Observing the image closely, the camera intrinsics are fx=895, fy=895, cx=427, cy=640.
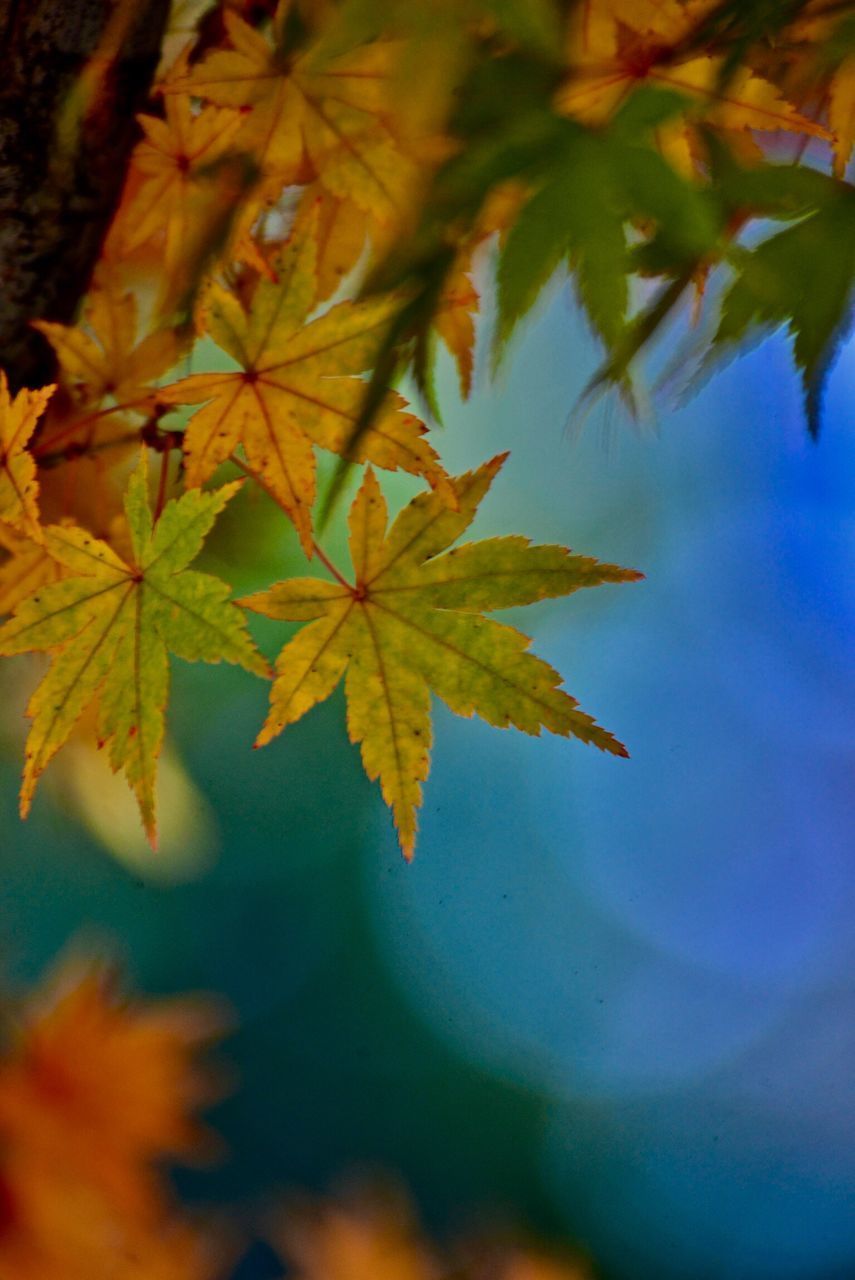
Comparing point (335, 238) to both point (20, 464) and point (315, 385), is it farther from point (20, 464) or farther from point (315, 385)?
point (20, 464)

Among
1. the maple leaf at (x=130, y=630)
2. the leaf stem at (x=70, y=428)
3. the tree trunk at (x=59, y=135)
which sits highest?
the tree trunk at (x=59, y=135)

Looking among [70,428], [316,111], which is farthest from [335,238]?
[70,428]

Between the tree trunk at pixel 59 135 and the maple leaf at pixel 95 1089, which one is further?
the maple leaf at pixel 95 1089

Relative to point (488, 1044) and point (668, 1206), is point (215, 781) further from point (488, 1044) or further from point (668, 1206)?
point (668, 1206)

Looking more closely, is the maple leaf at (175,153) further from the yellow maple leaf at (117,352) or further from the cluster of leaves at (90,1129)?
the cluster of leaves at (90,1129)

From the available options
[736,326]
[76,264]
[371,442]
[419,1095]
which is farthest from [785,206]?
[419,1095]

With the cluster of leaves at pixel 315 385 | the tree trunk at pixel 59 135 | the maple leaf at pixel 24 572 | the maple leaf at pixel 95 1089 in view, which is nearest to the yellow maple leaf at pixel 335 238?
the cluster of leaves at pixel 315 385
